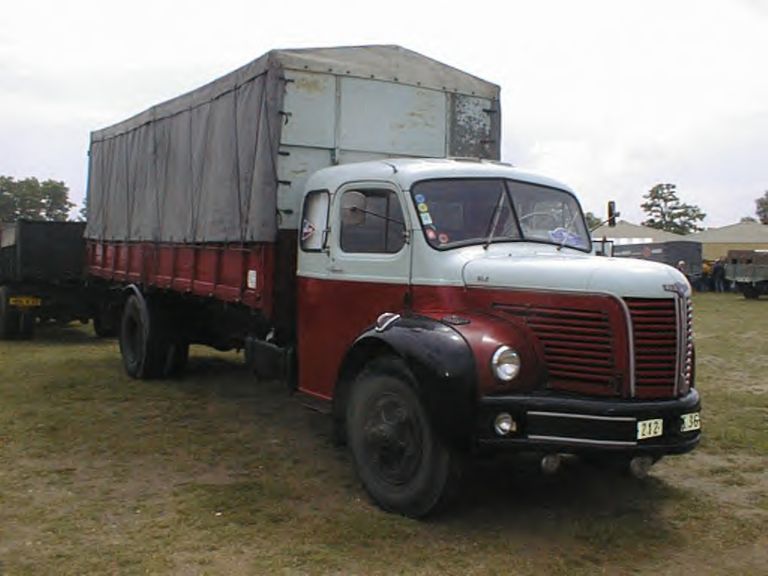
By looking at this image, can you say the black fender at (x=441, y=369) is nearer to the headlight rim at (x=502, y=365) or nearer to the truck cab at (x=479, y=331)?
the truck cab at (x=479, y=331)

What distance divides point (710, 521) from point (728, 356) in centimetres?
830

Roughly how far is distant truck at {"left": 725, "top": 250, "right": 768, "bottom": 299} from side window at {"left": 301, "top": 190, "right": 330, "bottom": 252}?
91.0ft

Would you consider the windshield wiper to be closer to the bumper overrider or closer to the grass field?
the bumper overrider

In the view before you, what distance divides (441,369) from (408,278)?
103cm

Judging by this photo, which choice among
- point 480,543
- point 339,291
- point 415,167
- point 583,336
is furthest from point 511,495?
point 415,167

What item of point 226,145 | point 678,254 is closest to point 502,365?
point 226,145

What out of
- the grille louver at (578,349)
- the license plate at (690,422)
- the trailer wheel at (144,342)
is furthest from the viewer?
the trailer wheel at (144,342)

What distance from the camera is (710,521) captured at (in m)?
4.95

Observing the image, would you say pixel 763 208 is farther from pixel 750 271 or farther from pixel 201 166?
pixel 201 166

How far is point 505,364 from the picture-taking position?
4.48m

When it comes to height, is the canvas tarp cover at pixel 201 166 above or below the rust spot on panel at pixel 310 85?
below

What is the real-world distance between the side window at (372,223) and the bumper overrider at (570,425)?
1.52 m

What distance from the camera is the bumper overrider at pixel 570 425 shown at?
4.36m

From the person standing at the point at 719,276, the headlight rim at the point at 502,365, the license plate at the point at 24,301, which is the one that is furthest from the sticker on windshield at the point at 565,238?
the person standing at the point at 719,276
